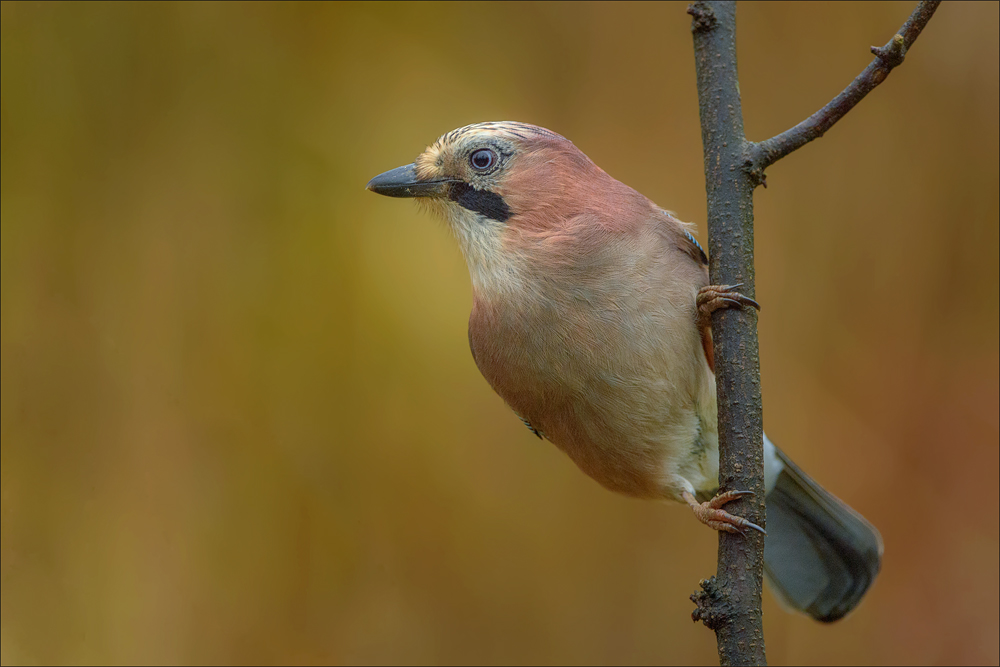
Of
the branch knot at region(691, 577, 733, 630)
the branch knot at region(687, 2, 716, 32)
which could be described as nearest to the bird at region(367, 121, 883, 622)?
the branch knot at region(691, 577, 733, 630)

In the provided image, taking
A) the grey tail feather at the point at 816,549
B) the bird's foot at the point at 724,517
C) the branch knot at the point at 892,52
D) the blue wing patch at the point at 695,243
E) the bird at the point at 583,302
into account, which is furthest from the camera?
the grey tail feather at the point at 816,549

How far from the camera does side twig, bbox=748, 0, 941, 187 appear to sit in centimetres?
182

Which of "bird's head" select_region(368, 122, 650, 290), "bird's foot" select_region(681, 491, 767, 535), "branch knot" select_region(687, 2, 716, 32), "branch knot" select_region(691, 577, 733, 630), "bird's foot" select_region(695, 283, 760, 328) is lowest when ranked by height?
"branch knot" select_region(691, 577, 733, 630)

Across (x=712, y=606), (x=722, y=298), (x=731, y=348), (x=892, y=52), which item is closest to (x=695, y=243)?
(x=722, y=298)

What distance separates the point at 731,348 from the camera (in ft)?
6.64

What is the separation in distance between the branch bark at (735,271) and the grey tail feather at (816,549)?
1037mm

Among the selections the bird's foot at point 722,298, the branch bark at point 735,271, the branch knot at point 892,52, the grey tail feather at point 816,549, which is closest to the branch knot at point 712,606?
the branch bark at point 735,271

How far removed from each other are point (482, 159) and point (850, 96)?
0.98 meters

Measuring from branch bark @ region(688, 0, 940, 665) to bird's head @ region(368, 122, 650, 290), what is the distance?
1.41 ft

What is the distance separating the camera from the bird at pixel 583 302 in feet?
7.40

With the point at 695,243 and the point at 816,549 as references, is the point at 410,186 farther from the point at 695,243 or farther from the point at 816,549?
the point at 816,549

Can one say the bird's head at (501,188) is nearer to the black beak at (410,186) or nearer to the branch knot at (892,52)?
the black beak at (410,186)

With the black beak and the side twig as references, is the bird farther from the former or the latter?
the side twig

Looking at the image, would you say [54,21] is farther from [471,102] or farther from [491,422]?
[491,422]
